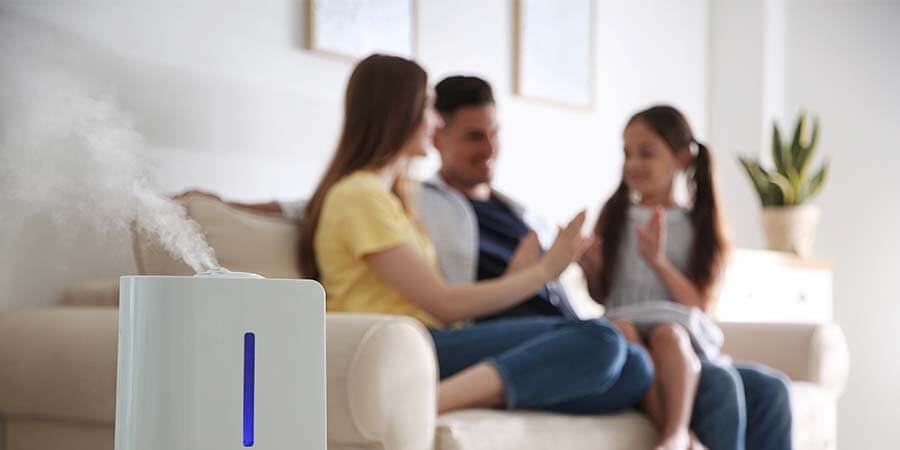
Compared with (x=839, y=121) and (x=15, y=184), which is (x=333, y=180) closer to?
(x=15, y=184)

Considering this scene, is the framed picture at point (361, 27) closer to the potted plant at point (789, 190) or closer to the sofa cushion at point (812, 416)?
the sofa cushion at point (812, 416)

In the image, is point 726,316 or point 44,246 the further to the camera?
point 726,316

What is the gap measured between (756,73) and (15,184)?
3.37m

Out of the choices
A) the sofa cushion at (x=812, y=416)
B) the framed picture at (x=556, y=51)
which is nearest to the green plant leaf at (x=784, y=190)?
the framed picture at (x=556, y=51)

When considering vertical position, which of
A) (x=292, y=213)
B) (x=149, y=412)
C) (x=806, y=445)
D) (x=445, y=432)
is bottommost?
(x=806, y=445)

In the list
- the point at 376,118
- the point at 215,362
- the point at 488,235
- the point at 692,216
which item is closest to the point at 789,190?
the point at 692,216

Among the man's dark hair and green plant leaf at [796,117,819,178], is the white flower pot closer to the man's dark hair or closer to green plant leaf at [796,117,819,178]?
green plant leaf at [796,117,819,178]

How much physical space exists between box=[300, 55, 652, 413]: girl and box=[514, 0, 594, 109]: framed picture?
1.37 metres

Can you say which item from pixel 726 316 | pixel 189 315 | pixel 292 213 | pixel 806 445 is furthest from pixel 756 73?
pixel 189 315

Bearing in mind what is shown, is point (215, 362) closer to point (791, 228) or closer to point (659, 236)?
point (659, 236)

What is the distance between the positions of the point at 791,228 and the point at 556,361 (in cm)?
260

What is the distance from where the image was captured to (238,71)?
2.72m

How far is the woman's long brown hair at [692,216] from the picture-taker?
110 inches

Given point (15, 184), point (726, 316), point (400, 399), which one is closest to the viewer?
point (400, 399)
